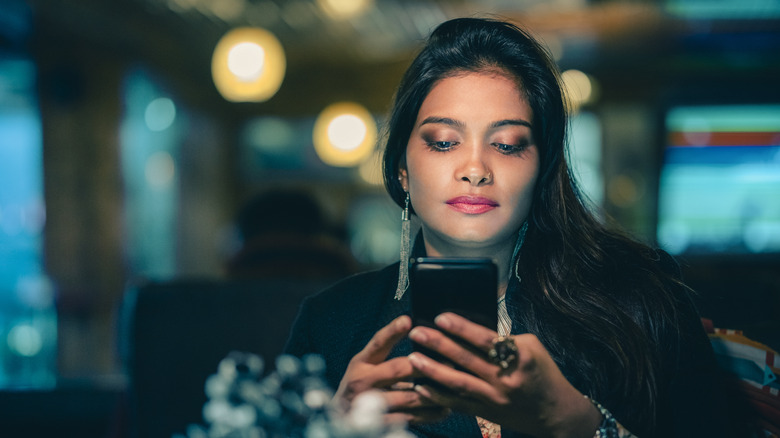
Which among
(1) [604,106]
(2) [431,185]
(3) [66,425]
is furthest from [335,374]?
(1) [604,106]

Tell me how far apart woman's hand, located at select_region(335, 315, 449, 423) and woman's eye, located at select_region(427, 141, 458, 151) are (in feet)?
1.36

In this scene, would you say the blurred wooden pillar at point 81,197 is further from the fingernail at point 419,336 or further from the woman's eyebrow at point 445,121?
the fingernail at point 419,336

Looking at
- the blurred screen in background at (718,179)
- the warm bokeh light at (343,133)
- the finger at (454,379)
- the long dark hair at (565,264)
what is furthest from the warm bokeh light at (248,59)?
the finger at (454,379)

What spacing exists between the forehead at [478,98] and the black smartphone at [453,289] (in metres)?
0.37

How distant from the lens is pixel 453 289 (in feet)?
3.46

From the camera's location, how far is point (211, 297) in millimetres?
2047

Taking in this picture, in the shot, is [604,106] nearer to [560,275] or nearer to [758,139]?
[758,139]

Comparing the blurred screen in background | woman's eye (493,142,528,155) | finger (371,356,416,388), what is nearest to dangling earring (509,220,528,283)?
woman's eye (493,142,528,155)

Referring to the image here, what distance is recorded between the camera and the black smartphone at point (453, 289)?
1041 mm

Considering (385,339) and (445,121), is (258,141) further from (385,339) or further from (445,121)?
(385,339)

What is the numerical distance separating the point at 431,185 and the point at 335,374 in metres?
0.48

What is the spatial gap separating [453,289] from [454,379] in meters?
0.15

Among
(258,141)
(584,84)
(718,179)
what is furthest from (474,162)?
(258,141)

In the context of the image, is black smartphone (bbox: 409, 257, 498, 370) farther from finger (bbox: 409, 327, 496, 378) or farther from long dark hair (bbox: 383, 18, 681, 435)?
long dark hair (bbox: 383, 18, 681, 435)
